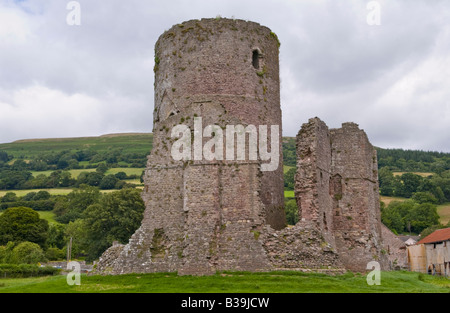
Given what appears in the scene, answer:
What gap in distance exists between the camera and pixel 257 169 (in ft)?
73.3

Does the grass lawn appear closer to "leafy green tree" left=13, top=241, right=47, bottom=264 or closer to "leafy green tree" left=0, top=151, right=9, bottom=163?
"leafy green tree" left=0, top=151, right=9, bottom=163

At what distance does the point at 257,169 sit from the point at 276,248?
353 cm

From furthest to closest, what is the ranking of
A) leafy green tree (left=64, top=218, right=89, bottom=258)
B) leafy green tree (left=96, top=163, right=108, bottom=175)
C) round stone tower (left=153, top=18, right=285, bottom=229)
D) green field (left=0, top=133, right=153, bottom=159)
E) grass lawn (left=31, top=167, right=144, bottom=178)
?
green field (left=0, top=133, right=153, bottom=159), leafy green tree (left=96, top=163, right=108, bottom=175), grass lawn (left=31, top=167, right=144, bottom=178), leafy green tree (left=64, top=218, right=89, bottom=258), round stone tower (left=153, top=18, right=285, bottom=229)

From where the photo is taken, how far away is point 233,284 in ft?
56.9

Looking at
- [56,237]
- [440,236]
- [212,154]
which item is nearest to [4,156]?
[56,237]

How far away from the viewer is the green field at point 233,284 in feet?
53.8

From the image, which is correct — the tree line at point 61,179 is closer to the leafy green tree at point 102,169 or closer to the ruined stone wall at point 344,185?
the leafy green tree at point 102,169

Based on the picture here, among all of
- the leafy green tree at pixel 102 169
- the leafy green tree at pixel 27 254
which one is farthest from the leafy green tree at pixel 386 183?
the leafy green tree at pixel 27 254

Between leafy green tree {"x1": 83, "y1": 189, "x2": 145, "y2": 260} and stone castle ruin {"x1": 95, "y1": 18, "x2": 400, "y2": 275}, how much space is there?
22.7 metres

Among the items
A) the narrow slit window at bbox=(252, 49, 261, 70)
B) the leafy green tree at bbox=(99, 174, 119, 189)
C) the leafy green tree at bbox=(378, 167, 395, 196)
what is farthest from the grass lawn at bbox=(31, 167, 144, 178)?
the narrow slit window at bbox=(252, 49, 261, 70)

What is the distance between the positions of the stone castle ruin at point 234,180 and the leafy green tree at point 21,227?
1623 inches

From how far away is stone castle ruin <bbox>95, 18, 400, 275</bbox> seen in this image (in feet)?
70.4
